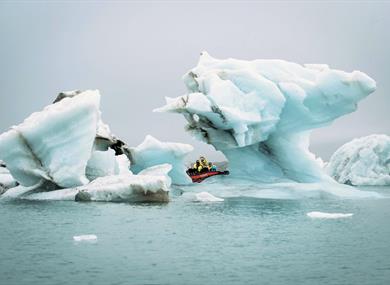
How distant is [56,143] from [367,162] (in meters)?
34.0

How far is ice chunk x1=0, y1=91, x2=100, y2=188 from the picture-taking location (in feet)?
77.3

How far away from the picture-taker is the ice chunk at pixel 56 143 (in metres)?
23.5

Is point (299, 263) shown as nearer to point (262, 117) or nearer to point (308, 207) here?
point (308, 207)

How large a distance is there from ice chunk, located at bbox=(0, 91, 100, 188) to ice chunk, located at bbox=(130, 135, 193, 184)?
5.11 m

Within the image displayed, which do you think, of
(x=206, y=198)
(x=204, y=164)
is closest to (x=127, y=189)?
(x=206, y=198)

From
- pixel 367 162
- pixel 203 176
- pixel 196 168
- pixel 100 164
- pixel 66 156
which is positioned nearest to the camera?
pixel 66 156

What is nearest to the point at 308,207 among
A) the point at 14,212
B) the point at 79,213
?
the point at 79,213

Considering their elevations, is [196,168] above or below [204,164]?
below

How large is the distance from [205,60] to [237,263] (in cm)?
1992

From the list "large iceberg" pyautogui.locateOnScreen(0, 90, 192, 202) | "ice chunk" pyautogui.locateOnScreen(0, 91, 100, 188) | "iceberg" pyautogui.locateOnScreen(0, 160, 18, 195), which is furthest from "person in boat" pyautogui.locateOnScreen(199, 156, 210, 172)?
"ice chunk" pyautogui.locateOnScreen(0, 91, 100, 188)

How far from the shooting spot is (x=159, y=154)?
29594mm

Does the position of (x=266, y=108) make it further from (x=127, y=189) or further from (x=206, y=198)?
(x=127, y=189)

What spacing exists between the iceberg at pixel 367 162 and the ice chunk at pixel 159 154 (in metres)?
24.1

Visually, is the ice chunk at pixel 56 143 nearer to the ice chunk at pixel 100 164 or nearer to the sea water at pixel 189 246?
the ice chunk at pixel 100 164
